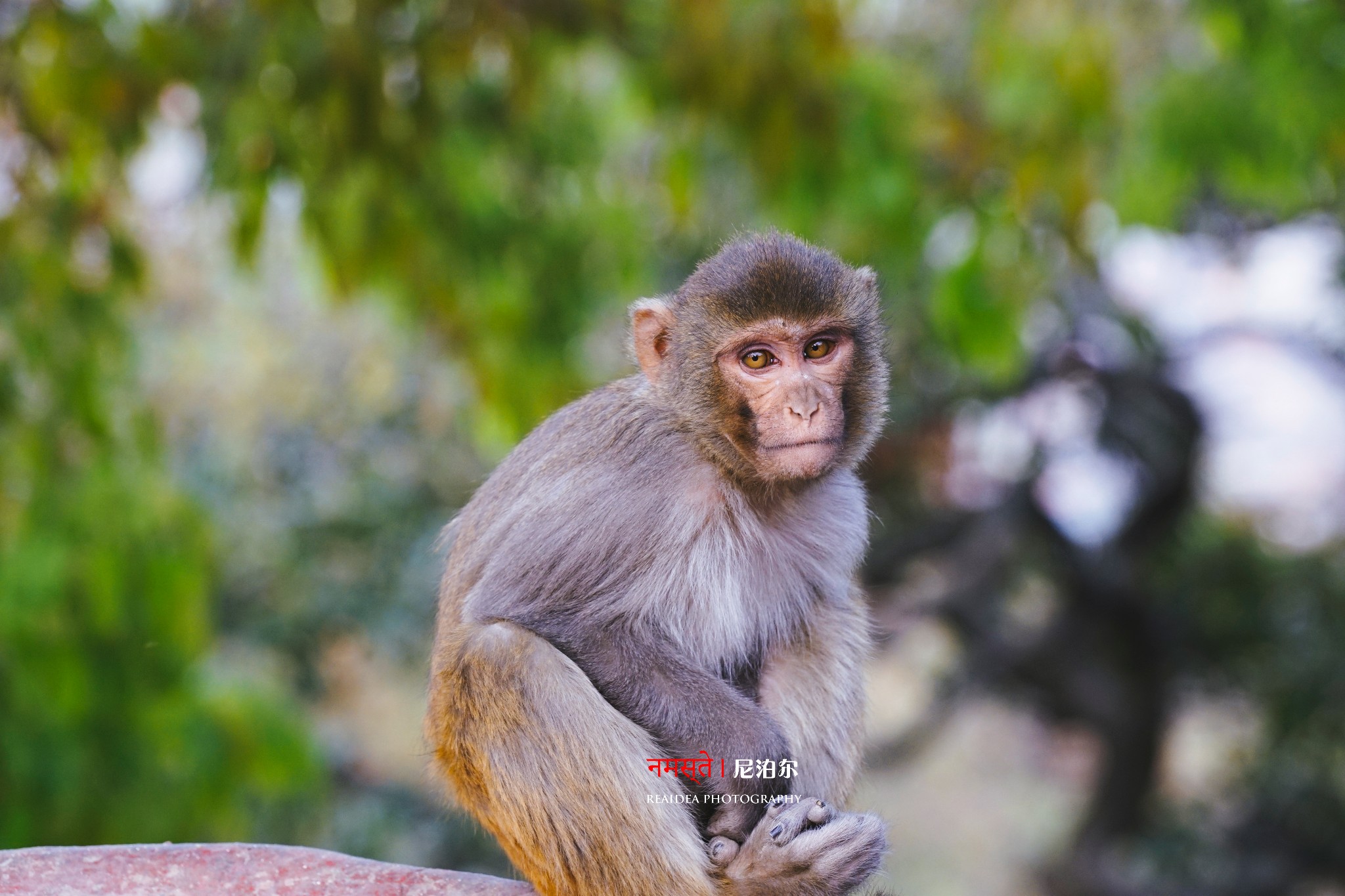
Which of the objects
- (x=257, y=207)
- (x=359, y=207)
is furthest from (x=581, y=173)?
(x=257, y=207)

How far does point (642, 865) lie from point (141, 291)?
3.33 m

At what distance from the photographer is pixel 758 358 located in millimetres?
3299

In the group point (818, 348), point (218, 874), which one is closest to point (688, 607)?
point (818, 348)

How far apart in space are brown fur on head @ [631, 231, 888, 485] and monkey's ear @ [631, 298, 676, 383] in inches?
1.7

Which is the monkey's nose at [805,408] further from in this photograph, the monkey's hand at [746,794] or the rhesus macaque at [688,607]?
the monkey's hand at [746,794]

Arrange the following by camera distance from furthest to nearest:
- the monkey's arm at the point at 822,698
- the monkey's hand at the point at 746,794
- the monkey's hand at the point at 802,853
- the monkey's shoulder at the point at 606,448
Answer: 1. the monkey's arm at the point at 822,698
2. the monkey's shoulder at the point at 606,448
3. the monkey's hand at the point at 746,794
4. the monkey's hand at the point at 802,853

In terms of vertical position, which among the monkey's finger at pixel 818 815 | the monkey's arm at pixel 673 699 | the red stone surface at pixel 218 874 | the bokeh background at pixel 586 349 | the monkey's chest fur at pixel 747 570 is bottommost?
the monkey's finger at pixel 818 815

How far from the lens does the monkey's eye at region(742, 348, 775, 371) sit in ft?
10.8

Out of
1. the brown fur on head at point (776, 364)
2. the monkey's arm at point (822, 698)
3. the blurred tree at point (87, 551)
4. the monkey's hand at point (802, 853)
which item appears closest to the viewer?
the monkey's hand at point (802, 853)

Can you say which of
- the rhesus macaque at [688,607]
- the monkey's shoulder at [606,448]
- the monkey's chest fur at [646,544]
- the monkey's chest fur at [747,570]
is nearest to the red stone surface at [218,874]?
the rhesus macaque at [688,607]

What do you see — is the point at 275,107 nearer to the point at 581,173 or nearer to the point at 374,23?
the point at 374,23

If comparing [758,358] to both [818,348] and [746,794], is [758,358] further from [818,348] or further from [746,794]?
[746,794]

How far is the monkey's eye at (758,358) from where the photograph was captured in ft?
10.8

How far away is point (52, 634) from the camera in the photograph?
4605 millimetres
